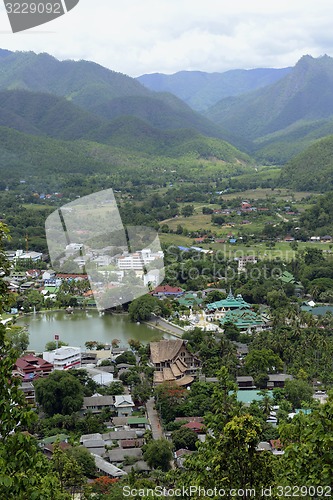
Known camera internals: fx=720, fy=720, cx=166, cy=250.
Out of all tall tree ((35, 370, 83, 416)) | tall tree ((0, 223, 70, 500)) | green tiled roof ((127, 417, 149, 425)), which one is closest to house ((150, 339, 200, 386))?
green tiled roof ((127, 417, 149, 425))

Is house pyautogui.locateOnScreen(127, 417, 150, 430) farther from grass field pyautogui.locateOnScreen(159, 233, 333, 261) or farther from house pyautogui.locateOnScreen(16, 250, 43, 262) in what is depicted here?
house pyautogui.locateOnScreen(16, 250, 43, 262)

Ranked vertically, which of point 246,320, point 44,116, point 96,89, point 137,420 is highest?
point 96,89

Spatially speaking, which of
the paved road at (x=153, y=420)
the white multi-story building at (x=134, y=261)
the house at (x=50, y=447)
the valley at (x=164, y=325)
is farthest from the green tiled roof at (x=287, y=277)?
the house at (x=50, y=447)

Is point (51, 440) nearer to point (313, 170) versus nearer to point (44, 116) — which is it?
point (313, 170)

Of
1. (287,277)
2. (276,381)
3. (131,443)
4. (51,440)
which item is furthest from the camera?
(287,277)

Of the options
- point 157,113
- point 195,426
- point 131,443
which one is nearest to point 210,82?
point 157,113

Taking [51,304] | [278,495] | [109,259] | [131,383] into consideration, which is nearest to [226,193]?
[109,259]

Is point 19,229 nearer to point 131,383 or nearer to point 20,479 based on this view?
point 131,383
